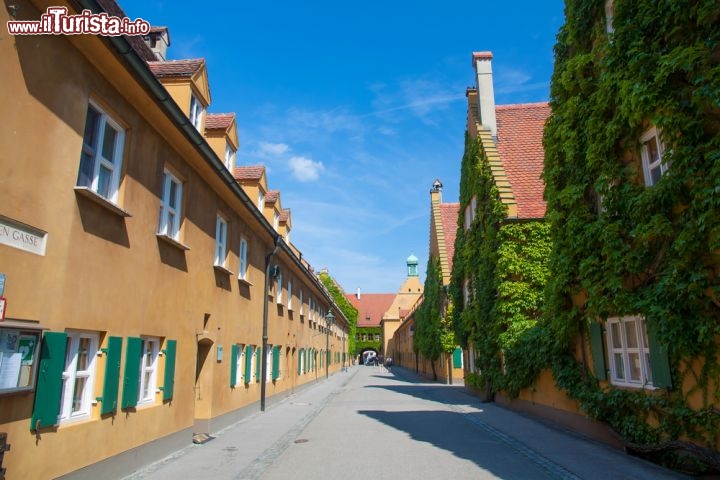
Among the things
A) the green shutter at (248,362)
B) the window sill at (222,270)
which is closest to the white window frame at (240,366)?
the green shutter at (248,362)

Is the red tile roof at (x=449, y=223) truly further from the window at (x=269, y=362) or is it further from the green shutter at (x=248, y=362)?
the green shutter at (x=248, y=362)

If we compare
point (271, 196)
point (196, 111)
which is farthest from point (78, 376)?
point (271, 196)

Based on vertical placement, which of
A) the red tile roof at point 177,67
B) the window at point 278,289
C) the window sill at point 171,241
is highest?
the red tile roof at point 177,67

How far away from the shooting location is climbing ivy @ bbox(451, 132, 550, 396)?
1625cm

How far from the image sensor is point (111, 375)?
23.5 feet

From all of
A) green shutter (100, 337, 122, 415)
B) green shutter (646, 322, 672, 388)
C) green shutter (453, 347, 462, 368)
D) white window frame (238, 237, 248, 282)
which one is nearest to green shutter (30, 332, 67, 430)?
green shutter (100, 337, 122, 415)

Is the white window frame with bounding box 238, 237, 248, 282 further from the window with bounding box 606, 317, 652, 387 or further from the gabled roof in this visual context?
the window with bounding box 606, 317, 652, 387

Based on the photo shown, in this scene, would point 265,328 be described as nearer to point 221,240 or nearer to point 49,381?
point 221,240

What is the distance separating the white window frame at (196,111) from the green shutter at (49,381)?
631cm

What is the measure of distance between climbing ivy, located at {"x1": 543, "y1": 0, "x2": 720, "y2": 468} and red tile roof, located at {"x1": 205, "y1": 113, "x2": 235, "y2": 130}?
849cm

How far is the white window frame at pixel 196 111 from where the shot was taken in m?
11.0

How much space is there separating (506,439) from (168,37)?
13.3m

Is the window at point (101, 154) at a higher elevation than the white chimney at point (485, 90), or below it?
below

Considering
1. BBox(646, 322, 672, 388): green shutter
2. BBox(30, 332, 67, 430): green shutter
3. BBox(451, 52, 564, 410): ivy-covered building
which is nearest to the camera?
BBox(30, 332, 67, 430): green shutter
